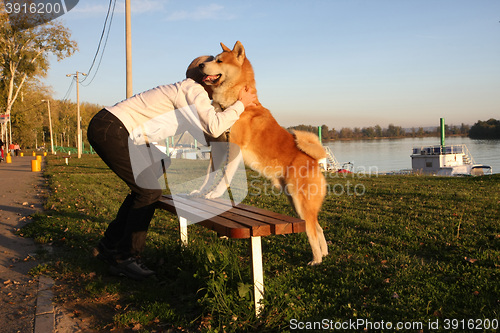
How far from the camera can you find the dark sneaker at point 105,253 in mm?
3470

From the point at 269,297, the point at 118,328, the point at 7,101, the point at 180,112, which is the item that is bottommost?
the point at 118,328

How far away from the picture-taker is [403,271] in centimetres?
326

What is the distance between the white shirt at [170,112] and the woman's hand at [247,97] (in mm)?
450

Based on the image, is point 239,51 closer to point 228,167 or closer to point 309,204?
point 228,167

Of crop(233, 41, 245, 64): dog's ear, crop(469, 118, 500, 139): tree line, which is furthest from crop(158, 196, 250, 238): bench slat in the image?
crop(469, 118, 500, 139): tree line

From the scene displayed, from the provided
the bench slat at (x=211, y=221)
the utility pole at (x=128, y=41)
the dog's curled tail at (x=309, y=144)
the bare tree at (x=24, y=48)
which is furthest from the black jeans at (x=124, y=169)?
the bare tree at (x=24, y=48)

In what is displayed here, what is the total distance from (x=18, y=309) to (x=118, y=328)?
99cm

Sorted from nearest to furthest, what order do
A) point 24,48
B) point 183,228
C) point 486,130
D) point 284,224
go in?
point 284,224, point 183,228, point 24,48, point 486,130

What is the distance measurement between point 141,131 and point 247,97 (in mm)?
1179

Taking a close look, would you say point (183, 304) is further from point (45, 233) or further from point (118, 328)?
point (45, 233)

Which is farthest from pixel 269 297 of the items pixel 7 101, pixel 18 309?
pixel 7 101

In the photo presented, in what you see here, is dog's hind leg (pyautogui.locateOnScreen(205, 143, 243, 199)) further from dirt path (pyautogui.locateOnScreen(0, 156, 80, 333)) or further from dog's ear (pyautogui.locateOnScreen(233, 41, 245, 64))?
dirt path (pyautogui.locateOnScreen(0, 156, 80, 333))

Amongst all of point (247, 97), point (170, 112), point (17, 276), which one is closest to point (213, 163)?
point (247, 97)

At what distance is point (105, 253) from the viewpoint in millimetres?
3604
